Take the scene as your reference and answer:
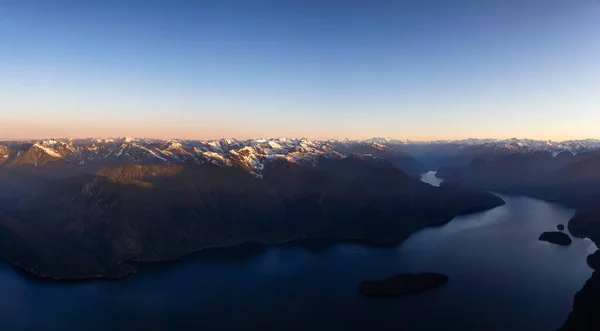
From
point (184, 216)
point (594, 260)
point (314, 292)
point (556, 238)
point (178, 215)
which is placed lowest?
point (314, 292)

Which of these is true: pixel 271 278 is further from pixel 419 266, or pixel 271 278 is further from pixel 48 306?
pixel 48 306

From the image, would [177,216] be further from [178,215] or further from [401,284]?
[401,284]

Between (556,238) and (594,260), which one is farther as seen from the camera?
(556,238)

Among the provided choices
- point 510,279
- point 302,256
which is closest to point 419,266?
point 510,279

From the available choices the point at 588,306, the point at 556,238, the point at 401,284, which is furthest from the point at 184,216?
the point at 556,238

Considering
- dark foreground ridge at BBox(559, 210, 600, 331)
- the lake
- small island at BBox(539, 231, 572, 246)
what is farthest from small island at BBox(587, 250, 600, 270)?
small island at BBox(539, 231, 572, 246)

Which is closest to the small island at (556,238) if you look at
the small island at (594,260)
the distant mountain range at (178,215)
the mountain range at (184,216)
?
the small island at (594,260)
